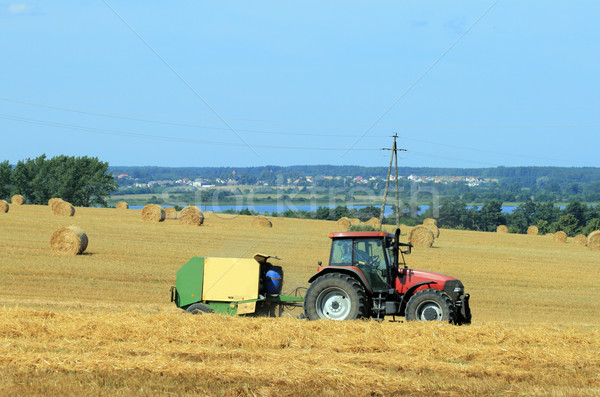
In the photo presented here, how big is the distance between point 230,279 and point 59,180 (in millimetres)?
67278

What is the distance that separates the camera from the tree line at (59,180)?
71500mm

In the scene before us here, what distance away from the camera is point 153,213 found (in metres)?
38.5

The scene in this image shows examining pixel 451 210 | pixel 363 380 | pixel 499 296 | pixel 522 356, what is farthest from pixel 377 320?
pixel 451 210

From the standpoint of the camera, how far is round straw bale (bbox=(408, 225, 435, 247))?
3350 cm

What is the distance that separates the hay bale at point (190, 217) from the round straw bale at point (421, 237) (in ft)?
40.5

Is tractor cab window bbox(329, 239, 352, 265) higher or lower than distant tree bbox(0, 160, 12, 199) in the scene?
lower

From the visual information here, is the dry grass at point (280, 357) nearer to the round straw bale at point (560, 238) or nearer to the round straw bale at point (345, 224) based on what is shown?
the round straw bale at point (345, 224)

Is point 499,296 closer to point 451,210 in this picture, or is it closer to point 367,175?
point 367,175

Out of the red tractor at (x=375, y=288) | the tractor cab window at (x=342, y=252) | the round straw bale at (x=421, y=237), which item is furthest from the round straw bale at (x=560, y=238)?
the tractor cab window at (x=342, y=252)

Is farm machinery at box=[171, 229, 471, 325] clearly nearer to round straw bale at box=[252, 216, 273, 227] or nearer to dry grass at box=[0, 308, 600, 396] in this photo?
dry grass at box=[0, 308, 600, 396]

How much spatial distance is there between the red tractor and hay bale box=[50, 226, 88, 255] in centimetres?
1462

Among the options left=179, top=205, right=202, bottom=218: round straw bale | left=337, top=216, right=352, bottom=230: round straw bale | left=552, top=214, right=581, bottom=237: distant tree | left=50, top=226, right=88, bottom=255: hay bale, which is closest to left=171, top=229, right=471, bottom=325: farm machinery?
left=50, top=226, right=88, bottom=255: hay bale

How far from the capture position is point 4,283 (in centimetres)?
1620

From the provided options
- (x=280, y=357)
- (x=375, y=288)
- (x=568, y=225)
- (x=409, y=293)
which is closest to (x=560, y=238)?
(x=568, y=225)
